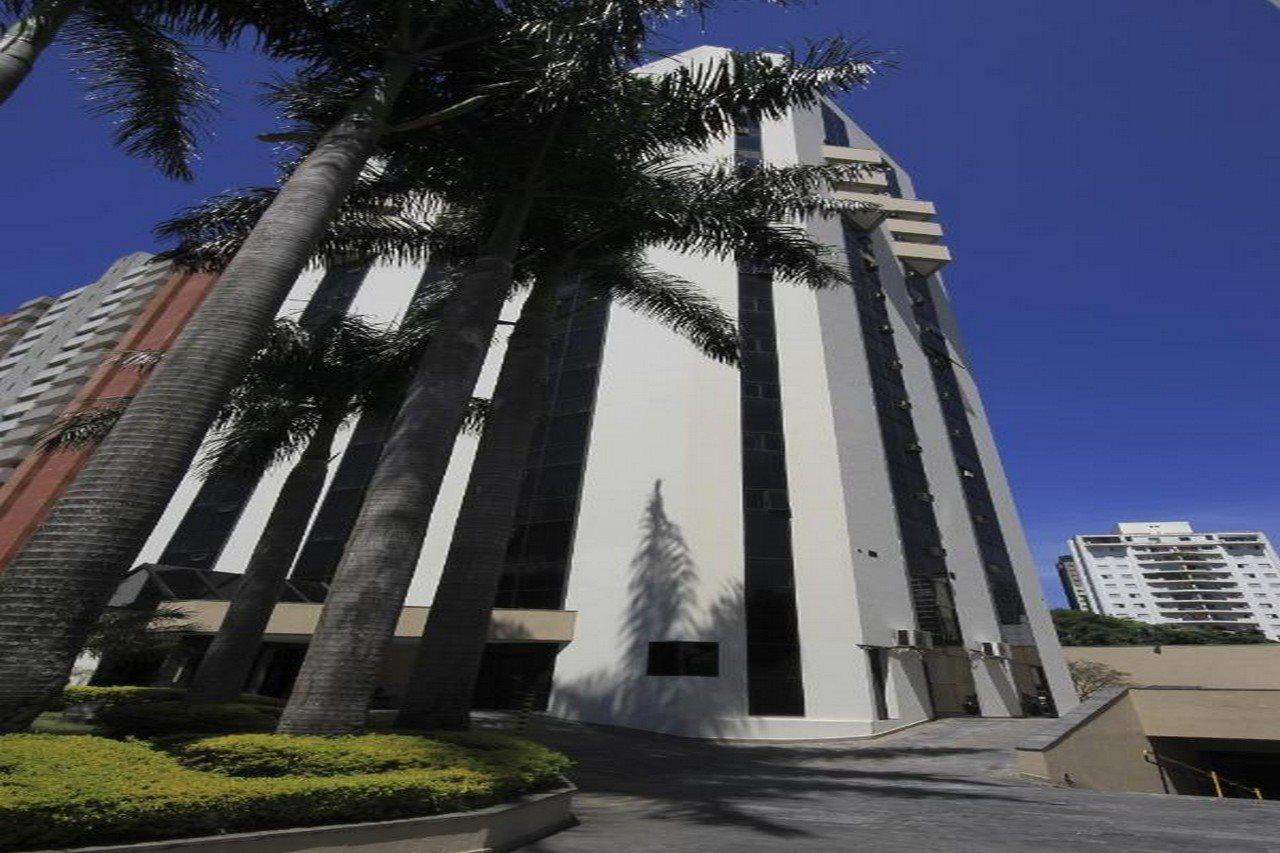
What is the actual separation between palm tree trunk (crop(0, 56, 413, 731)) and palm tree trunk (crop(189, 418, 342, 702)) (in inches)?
299

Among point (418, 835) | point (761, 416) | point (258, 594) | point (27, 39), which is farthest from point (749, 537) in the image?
point (27, 39)

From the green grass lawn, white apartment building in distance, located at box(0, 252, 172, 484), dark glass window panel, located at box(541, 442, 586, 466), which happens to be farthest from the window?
white apartment building in distance, located at box(0, 252, 172, 484)

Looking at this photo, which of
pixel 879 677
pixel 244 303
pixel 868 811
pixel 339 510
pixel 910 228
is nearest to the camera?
pixel 244 303

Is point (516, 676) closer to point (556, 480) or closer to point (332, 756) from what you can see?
point (556, 480)

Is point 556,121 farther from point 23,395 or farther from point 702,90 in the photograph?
point 23,395

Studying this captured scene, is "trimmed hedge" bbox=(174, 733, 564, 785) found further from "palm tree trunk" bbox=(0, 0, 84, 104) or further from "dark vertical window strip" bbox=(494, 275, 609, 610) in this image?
"dark vertical window strip" bbox=(494, 275, 609, 610)

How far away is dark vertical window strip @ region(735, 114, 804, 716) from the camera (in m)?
20.4

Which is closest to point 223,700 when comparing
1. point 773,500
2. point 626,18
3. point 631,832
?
point 631,832

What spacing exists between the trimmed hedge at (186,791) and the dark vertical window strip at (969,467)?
101 ft

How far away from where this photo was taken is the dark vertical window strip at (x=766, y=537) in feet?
67.1

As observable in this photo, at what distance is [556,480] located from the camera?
25188mm

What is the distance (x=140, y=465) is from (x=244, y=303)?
217cm

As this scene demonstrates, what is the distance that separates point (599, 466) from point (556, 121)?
15.7m

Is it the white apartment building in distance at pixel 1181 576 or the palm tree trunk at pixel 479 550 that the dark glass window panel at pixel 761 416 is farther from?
the white apartment building in distance at pixel 1181 576
